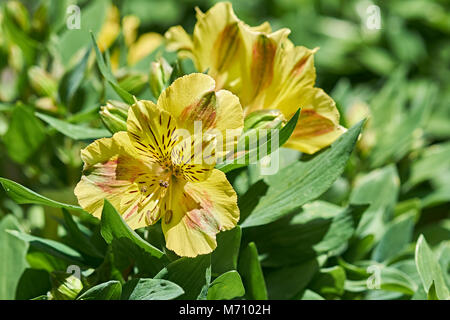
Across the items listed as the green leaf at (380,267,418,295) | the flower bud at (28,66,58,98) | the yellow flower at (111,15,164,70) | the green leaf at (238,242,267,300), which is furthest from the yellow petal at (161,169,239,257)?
the yellow flower at (111,15,164,70)

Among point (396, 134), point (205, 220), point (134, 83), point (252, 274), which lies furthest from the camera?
point (396, 134)

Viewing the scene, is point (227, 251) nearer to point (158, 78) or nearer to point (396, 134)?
point (158, 78)

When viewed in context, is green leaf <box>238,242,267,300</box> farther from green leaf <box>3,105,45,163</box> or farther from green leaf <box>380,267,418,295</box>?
green leaf <box>3,105,45,163</box>

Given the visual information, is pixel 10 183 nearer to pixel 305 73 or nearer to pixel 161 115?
pixel 161 115

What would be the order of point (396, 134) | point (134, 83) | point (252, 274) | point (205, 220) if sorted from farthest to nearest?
1. point (396, 134)
2. point (134, 83)
3. point (252, 274)
4. point (205, 220)

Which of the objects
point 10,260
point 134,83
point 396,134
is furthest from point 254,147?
point 396,134

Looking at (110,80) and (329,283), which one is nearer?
(110,80)

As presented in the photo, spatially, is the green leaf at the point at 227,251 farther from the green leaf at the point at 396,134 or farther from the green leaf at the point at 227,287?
the green leaf at the point at 396,134
